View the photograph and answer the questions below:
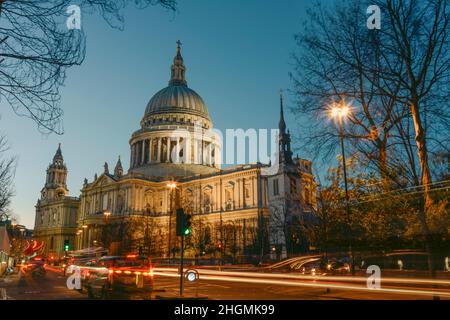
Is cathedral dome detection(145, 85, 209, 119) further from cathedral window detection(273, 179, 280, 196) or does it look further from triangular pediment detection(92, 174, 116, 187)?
cathedral window detection(273, 179, 280, 196)

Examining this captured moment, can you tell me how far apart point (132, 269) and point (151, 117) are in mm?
102930

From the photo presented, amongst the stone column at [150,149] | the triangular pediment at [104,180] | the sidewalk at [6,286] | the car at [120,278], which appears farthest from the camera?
the stone column at [150,149]

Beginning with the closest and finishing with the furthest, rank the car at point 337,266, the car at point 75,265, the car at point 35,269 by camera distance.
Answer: the car at point 337,266 → the car at point 75,265 → the car at point 35,269

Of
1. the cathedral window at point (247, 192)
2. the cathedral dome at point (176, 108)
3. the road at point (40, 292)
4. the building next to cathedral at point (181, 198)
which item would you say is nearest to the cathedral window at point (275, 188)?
the building next to cathedral at point (181, 198)

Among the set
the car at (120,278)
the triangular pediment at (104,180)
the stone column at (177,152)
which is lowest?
the car at (120,278)

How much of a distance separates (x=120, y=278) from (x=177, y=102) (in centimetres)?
10336

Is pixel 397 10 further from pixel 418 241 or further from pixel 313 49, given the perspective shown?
pixel 418 241

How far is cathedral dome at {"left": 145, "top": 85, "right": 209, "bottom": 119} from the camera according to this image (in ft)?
372

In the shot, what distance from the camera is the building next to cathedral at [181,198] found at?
6153cm

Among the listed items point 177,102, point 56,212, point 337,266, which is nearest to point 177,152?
point 177,102

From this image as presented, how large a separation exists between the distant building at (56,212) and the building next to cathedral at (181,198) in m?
0.33

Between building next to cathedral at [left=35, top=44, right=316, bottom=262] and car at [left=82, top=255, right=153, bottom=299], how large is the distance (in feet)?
75.0

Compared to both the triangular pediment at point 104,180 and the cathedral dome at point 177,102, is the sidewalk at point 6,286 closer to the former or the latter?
the triangular pediment at point 104,180

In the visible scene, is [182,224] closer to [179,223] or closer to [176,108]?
[179,223]
